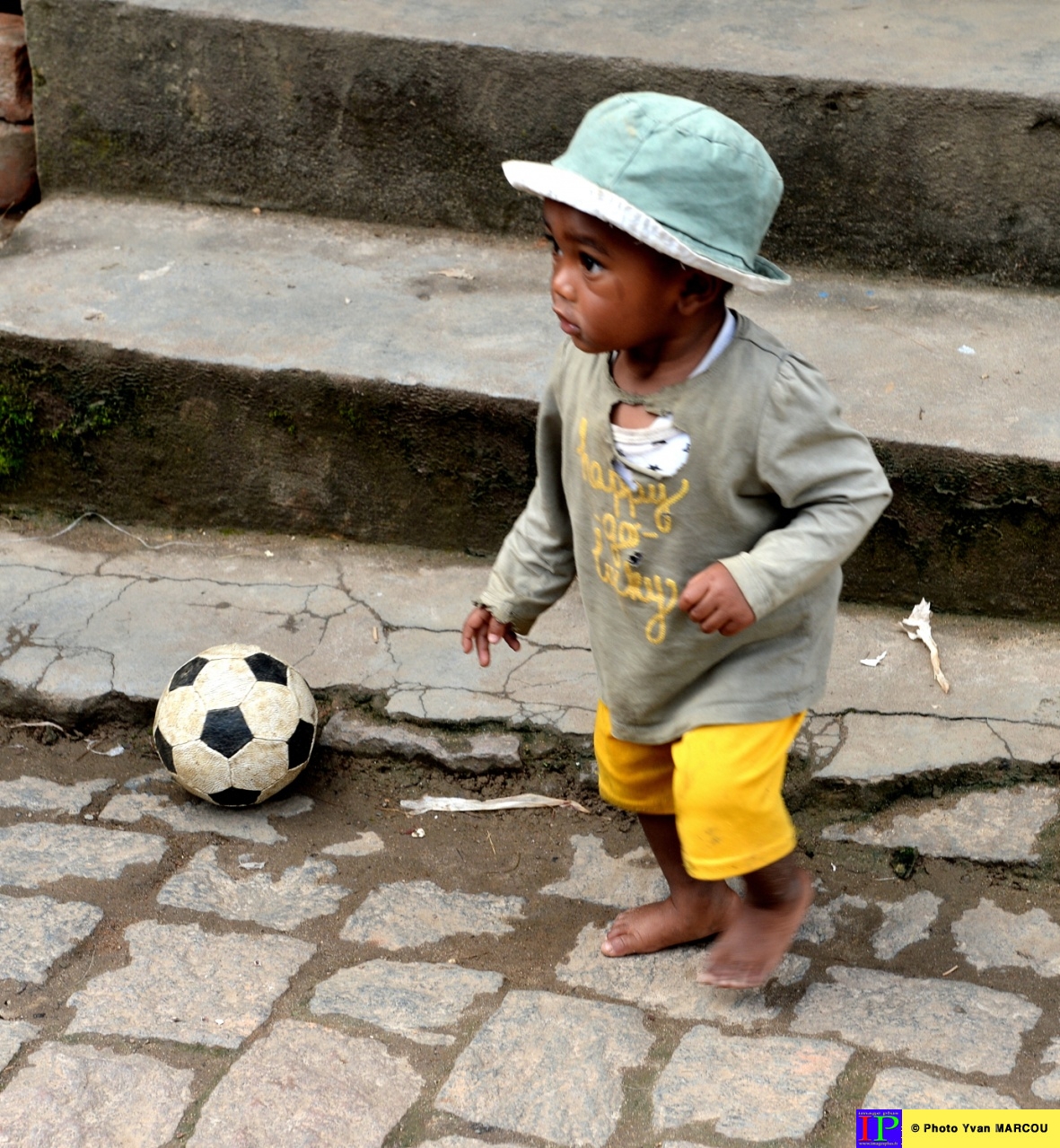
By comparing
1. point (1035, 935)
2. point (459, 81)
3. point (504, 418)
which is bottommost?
point (1035, 935)

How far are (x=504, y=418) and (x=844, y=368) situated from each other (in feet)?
2.93

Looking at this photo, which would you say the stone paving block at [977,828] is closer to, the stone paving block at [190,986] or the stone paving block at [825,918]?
the stone paving block at [825,918]

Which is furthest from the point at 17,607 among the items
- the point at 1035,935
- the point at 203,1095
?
the point at 1035,935

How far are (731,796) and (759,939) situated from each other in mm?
390

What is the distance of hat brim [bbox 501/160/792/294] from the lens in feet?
6.57

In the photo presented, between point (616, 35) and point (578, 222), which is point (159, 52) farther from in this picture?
point (578, 222)

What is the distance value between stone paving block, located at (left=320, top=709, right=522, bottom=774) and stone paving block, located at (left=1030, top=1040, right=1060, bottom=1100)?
4.17 feet

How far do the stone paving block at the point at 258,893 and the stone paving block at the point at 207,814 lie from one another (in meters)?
0.11

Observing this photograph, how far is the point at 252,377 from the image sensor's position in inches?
144

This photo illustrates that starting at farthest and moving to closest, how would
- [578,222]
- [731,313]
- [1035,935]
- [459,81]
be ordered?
[459,81], [1035,935], [731,313], [578,222]

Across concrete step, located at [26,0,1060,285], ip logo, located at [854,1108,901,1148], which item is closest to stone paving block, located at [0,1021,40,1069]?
ip logo, located at [854,1108,901,1148]

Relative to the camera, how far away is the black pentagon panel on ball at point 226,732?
9.91 ft

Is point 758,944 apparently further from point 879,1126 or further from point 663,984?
point 879,1126

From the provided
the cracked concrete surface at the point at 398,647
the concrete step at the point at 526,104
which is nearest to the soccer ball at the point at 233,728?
the cracked concrete surface at the point at 398,647
